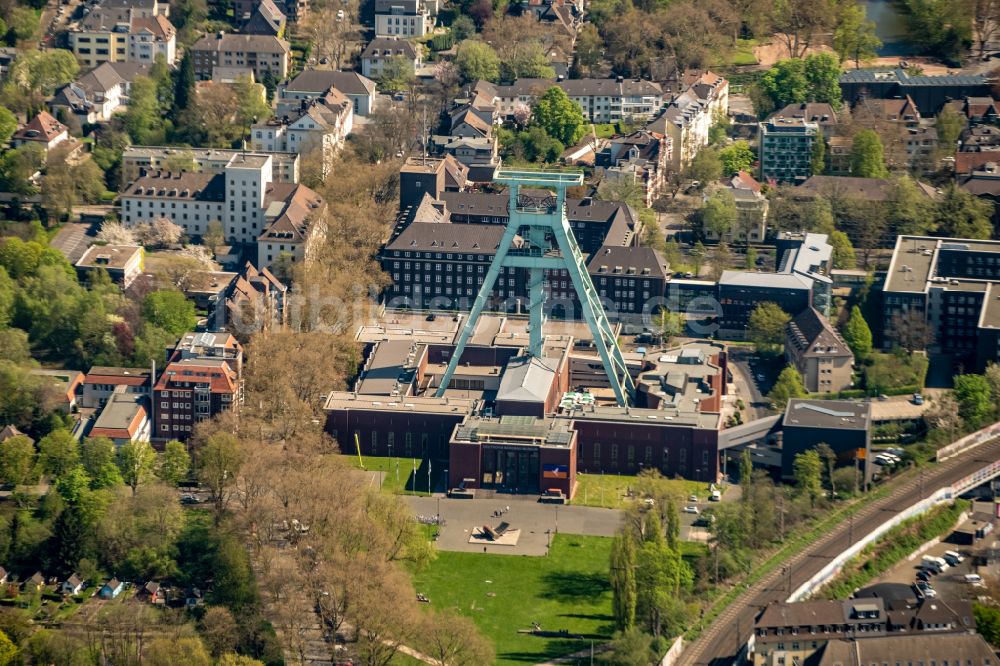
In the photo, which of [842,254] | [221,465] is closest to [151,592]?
[221,465]

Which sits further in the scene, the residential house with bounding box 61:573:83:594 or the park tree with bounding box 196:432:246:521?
the park tree with bounding box 196:432:246:521

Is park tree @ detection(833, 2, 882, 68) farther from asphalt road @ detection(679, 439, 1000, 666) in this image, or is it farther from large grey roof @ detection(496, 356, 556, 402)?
asphalt road @ detection(679, 439, 1000, 666)

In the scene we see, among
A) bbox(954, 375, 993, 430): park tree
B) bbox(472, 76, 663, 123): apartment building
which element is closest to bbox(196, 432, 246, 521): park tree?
bbox(954, 375, 993, 430): park tree

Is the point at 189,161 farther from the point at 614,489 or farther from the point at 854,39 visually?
the point at 854,39

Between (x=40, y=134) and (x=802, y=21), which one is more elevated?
(x=802, y=21)

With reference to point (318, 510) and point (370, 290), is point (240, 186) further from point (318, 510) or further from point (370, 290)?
point (318, 510)

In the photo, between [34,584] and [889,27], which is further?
[889,27]

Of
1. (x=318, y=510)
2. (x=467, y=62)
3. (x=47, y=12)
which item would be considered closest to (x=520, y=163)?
(x=467, y=62)
